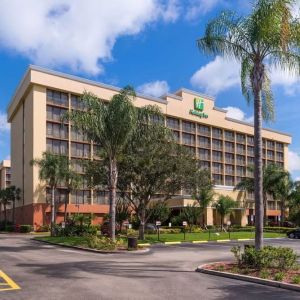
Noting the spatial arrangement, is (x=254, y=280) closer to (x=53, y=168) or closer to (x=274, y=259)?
(x=274, y=259)

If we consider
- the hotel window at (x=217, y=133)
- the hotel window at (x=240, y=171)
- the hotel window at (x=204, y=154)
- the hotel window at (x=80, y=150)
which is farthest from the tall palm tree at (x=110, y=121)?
the hotel window at (x=240, y=171)

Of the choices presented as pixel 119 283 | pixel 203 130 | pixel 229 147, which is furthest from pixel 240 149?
pixel 119 283

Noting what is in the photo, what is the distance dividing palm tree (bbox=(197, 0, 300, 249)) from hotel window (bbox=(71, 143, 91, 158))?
5724 centimetres

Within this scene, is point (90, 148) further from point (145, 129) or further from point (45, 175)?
point (145, 129)

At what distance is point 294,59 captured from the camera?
18.7 metres

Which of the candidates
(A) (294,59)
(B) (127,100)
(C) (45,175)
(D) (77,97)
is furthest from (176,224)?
(A) (294,59)

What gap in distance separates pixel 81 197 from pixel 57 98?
1548 cm

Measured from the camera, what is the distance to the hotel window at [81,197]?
74500 millimetres

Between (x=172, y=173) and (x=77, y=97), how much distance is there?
41.9m

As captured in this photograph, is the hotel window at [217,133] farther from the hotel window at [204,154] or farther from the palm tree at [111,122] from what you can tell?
the palm tree at [111,122]

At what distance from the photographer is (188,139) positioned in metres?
92.3

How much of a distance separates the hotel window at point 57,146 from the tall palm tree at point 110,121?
42390mm

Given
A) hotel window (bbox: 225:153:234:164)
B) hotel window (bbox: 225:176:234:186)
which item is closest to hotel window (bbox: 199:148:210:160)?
hotel window (bbox: 225:153:234:164)

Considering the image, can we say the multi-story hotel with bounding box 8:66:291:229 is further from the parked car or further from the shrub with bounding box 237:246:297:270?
the shrub with bounding box 237:246:297:270
